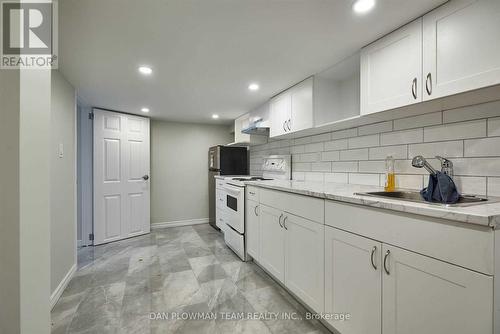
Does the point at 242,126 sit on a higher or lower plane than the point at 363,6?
lower

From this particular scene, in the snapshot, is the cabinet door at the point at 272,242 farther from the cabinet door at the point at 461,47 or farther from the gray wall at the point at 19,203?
the gray wall at the point at 19,203

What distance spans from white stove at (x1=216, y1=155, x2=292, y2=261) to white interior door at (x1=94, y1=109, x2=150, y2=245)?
1.38 metres

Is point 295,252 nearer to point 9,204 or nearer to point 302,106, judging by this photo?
point 302,106

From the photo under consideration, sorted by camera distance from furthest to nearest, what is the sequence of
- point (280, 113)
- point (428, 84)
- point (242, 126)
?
1. point (242, 126)
2. point (280, 113)
3. point (428, 84)

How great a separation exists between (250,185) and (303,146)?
0.82 metres

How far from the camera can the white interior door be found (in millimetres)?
3279

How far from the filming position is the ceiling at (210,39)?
1.22 meters

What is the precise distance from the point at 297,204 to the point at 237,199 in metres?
1.22

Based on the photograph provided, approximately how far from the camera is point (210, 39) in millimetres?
1525

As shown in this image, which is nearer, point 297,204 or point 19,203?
point 19,203

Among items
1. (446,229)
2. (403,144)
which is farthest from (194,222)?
(446,229)

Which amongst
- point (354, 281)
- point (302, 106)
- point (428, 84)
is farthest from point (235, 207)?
point (428, 84)

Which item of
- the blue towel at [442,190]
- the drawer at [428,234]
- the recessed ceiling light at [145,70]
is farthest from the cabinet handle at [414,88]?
the recessed ceiling light at [145,70]

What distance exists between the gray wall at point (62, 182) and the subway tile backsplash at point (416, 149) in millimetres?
2567
